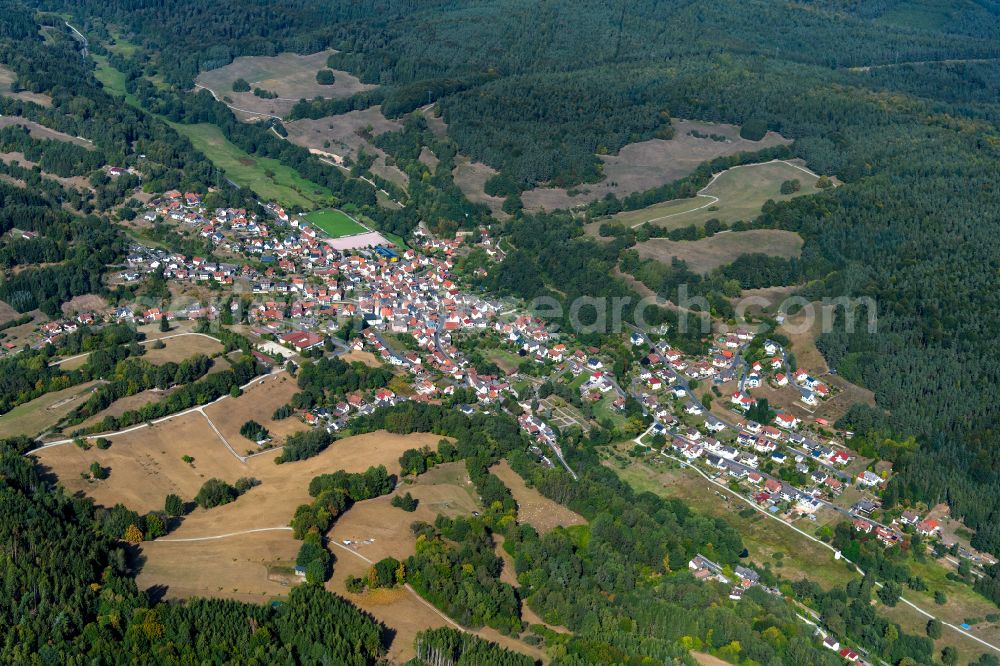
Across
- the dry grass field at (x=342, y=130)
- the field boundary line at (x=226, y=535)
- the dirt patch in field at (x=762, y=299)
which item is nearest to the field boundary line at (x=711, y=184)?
the dirt patch in field at (x=762, y=299)

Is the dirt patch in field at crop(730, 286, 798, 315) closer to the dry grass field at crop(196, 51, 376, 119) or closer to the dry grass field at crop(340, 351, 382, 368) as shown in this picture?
the dry grass field at crop(340, 351, 382, 368)

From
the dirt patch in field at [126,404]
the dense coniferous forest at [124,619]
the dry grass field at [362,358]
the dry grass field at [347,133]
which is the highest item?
the dense coniferous forest at [124,619]

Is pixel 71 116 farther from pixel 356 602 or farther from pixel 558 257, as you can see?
pixel 356 602

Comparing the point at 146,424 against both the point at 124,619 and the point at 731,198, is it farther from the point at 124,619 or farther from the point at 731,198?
the point at 731,198

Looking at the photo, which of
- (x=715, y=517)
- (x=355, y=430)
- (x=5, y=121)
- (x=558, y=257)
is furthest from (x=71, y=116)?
(x=715, y=517)

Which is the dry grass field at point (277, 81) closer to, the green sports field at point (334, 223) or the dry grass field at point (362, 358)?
the green sports field at point (334, 223)

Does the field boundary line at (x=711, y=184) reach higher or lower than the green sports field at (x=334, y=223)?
higher

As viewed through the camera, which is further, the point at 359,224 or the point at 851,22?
the point at 851,22
